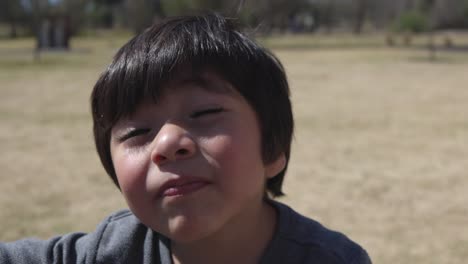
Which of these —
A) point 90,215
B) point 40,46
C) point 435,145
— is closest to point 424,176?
point 435,145

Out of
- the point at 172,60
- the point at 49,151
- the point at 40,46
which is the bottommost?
the point at 40,46

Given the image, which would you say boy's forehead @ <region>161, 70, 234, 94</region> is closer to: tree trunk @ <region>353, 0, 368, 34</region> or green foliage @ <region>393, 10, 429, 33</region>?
green foliage @ <region>393, 10, 429, 33</region>

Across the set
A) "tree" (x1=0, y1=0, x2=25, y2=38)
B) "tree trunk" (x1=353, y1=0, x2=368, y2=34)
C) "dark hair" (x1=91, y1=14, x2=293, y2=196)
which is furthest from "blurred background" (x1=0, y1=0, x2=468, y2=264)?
"tree trunk" (x1=353, y1=0, x2=368, y2=34)

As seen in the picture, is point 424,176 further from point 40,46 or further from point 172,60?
point 40,46

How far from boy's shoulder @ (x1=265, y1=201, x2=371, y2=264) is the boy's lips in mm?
326

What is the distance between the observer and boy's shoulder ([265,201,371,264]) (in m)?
1.31

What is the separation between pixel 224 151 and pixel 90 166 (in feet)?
14.6

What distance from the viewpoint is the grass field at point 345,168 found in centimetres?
361

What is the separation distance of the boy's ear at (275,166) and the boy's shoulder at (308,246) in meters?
0.10

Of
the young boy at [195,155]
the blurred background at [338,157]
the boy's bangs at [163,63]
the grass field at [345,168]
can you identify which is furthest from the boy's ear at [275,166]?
the grass field at [345,168]

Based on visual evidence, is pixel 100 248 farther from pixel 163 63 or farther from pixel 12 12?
pixel 12 12

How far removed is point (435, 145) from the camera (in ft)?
19.9

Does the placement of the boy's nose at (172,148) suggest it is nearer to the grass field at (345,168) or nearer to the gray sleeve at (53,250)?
the gray sleeve at (53,250)

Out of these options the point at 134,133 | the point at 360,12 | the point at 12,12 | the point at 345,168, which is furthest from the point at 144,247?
the point at 360,12
